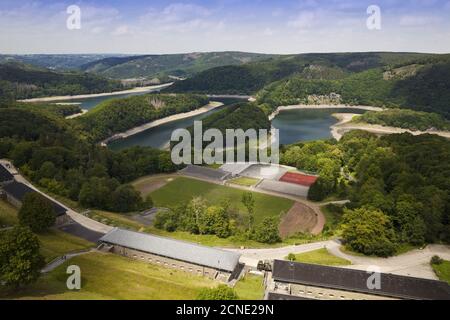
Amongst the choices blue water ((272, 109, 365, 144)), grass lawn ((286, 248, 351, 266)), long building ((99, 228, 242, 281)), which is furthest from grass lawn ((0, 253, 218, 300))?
blue water ((272, 109, 365, 144))

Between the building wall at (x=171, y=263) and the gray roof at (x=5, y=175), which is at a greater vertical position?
the gray roof at (x=5, y=175)

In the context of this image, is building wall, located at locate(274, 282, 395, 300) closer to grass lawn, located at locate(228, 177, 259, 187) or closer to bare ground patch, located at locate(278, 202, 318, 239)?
bare ground patch, located at locate(278, 202, 318, 239)

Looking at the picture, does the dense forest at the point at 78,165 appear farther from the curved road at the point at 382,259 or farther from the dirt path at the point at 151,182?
the curved road at the point at 382,259

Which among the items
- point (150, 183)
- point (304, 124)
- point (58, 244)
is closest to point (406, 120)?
point (304, 124)

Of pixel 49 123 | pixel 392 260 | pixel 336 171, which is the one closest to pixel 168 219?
pixel 392 260
